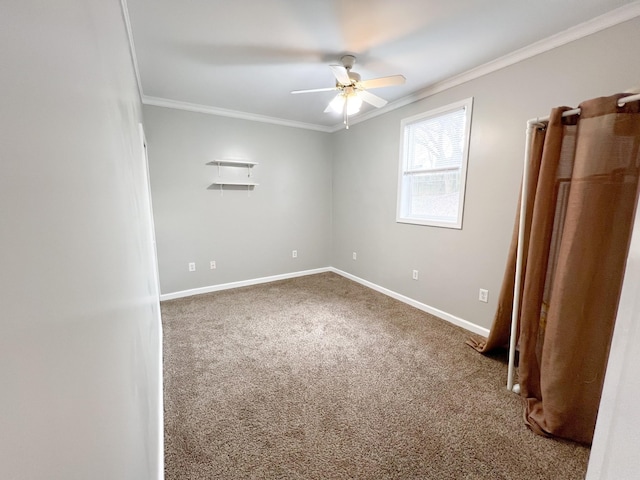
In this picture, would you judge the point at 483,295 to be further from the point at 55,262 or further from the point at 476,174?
the point at 55,262

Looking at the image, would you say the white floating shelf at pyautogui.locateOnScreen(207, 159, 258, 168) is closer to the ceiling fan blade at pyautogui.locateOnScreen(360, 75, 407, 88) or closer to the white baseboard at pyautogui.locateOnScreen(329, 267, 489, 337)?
the ceiling fan blade at pyautogui.locateOnScreen(360, 75, 407, 88)

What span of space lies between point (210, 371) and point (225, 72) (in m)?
2.66

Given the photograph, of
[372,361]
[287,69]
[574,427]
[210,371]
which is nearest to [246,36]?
[287,69]

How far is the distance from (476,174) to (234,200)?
9.90 feet

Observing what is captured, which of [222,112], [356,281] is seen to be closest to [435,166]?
[356,281]

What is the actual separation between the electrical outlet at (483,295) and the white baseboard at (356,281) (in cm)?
28

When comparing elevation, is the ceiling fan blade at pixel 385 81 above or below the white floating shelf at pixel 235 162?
above

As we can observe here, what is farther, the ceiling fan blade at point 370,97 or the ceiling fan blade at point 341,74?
the ceiling fan blade at point 370,97

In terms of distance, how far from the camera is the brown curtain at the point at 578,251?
142cm

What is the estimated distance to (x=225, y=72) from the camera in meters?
2.58

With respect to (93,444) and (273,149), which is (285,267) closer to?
(273,149)

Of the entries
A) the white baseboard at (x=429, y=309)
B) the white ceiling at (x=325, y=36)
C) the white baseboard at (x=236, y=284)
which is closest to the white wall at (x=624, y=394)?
the white ceiling at (x=325, y=36)

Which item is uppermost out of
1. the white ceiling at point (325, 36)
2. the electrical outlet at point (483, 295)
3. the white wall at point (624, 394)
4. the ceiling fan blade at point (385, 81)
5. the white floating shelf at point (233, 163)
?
the white ceiling at point (325, 36)

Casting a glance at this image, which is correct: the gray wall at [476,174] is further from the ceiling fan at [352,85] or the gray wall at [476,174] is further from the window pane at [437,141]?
the ceiling fan at [352,85]
